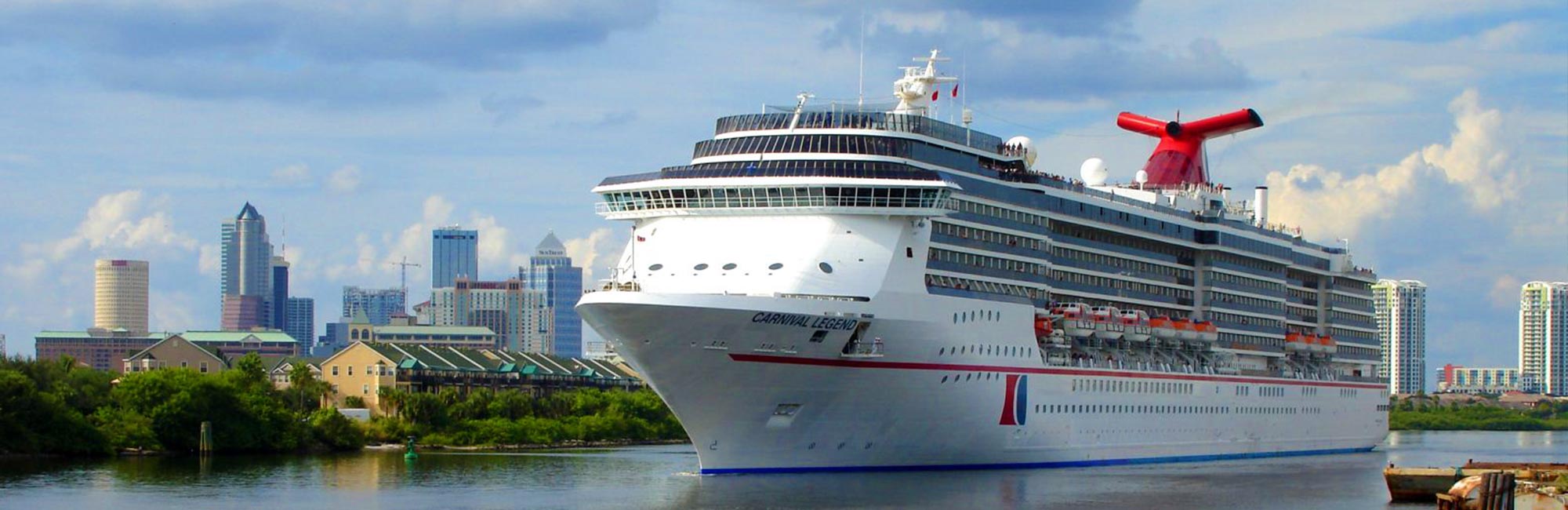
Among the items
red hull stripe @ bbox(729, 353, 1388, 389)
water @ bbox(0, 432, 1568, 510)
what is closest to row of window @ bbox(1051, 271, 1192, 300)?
red hull stripe @ bbox(729, 353, 1388, 389)


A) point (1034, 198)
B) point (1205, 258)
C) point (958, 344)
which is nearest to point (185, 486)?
point (958, 344)

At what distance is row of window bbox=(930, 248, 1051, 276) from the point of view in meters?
67.0

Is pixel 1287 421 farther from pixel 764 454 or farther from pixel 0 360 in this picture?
pixel 0 360

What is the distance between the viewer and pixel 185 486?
66.4m

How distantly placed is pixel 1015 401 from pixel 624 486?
541 inches

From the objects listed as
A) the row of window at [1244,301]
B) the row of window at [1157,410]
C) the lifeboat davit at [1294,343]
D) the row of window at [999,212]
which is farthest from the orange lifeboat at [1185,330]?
the lifeboat davit at [1294,343]

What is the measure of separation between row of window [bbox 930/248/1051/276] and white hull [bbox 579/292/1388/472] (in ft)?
5.02

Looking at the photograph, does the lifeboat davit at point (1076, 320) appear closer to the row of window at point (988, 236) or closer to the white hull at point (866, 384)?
the white hull at point (866, 384)

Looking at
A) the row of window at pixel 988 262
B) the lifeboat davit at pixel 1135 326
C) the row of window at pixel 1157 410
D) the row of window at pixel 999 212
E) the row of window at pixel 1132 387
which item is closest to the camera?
the row of window at pixel 988 262

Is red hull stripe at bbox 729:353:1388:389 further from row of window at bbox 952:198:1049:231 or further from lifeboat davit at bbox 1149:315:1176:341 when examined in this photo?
row of window at bbox 952:198:1049:231

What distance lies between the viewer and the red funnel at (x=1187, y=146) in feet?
313

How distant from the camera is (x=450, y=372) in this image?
129 metres

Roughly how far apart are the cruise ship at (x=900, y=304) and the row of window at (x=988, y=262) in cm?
9

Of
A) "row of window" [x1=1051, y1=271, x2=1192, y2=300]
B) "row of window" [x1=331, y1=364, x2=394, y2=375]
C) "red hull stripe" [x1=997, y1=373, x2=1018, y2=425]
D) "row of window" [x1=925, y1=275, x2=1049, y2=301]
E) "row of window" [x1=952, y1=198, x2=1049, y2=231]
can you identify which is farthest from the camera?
"row of window" [x1=331, y1=364, x2=394, y2=375]
